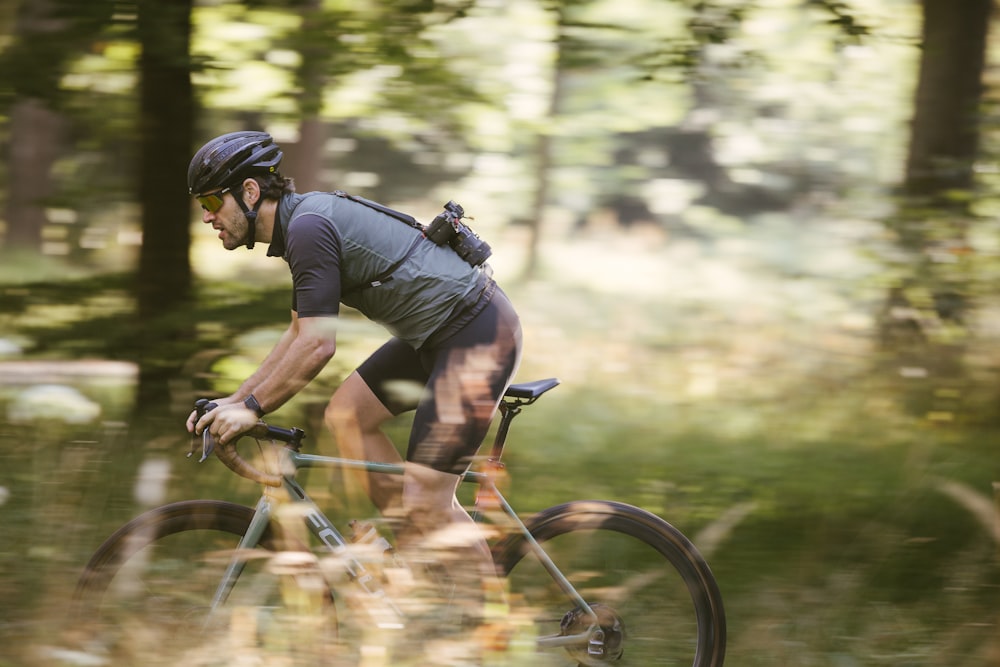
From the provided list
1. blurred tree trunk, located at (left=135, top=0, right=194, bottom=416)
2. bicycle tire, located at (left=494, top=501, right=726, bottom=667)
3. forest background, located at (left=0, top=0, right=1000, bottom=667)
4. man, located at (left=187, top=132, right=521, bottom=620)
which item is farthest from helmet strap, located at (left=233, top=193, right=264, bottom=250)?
blurred tree trunk, located at (left=135, top=0, right=194, bottom=416)

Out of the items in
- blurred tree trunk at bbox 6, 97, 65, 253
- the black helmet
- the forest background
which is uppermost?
the black helmet

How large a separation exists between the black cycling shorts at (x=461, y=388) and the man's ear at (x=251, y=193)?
2.76ft

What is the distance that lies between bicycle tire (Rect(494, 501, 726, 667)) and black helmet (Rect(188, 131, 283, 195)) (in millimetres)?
1694

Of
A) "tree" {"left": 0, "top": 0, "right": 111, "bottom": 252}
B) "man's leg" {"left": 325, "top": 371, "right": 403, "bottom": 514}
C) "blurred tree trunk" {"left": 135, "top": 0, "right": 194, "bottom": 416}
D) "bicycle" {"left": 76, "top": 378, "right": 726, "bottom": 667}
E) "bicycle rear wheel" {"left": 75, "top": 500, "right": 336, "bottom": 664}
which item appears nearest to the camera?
"bicycle rear wheel" {"left": 75, "top": 500, "right": 336, "bottom": 664}

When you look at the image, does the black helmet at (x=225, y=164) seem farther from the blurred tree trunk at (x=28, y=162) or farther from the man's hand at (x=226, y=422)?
the blurred tree trunk at (x=28, y=162)

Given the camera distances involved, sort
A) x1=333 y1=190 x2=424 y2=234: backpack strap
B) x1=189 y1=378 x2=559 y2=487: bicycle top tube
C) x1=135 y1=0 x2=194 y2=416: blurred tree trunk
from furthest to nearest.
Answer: x1=135 y1=0 x2=194 y2=416: blurred tree trunk
x1=333 y1=190 x2=424 y2=234: backpack strap
x1=189 y1=378 x2=559 y2=487: bicycle top tube

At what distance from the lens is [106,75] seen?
5.96 metres

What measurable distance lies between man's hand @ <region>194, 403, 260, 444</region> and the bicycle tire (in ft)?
3.70

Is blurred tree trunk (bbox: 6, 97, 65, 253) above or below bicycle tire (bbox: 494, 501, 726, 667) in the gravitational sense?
below

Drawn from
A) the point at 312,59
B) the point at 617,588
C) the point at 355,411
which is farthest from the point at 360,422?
the point at 312,59

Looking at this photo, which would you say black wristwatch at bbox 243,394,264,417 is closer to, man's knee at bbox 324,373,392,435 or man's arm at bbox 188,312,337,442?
man's arm at bbox 188,312,337,442

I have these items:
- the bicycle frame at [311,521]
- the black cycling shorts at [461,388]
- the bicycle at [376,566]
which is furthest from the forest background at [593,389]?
the black cycling shorts at [461,388]

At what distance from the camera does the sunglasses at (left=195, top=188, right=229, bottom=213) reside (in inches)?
141

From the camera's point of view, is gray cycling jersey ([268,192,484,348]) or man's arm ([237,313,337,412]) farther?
gray cycling jersey ([268,192,484,348])
